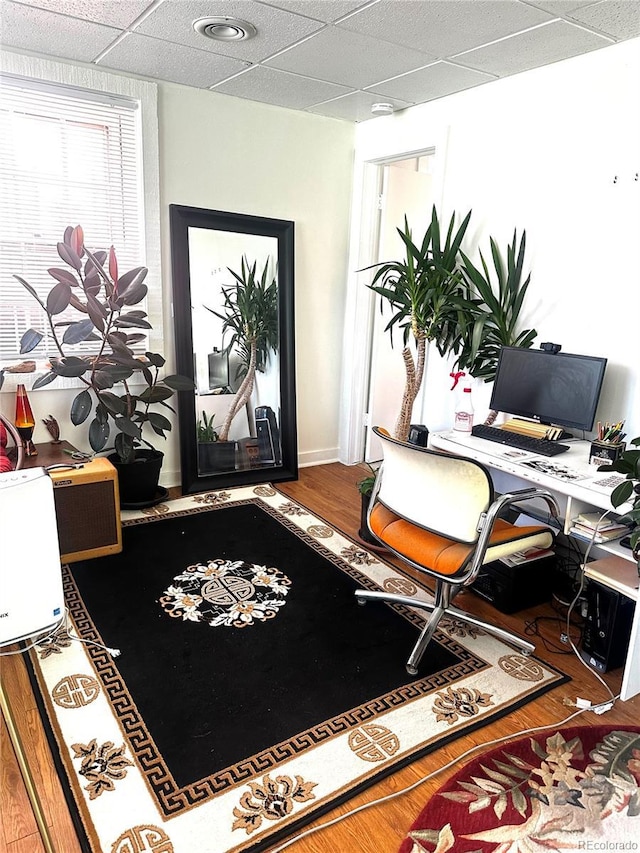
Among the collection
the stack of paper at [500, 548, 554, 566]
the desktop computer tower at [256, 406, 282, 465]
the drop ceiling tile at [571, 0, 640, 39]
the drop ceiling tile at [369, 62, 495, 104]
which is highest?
the drop ceiling tile at [369, 62, 495, 104]

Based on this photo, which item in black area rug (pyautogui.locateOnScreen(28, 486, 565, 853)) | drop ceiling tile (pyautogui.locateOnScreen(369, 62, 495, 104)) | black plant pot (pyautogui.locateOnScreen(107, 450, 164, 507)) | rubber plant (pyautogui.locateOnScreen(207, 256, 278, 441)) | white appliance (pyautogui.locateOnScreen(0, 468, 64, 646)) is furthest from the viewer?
rubber plant (pyautogui.locateOnScreen(207, 256, 278, 441))

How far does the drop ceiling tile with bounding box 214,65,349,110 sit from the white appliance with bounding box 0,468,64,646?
2.54 m

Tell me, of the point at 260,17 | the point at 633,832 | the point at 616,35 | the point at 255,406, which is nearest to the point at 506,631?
the point at 633,832

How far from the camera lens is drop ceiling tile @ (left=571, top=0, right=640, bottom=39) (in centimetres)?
220

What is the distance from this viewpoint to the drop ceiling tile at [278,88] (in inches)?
125

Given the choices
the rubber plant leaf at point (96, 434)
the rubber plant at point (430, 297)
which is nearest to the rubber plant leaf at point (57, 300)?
the rubber plant leaf at point (96, 434)

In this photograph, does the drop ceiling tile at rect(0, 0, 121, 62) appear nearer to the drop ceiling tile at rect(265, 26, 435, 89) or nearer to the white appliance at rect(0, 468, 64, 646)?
the drop ceiling tile at rect(265, 26, 435, 89)

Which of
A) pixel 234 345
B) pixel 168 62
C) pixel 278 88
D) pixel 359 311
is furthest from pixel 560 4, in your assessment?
pixel 234 345

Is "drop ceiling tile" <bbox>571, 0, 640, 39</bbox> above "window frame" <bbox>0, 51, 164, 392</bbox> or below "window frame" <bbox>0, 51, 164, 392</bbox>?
above

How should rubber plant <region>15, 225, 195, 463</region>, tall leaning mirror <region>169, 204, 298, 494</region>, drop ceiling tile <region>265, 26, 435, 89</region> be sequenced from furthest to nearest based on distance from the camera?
tall leaning mirror <region>169, 204, 298, 494</region> < rubber plant <region>15, 225, 195, 463</region> < drop ceiling tile <region>265, 26, 435, 89</region>

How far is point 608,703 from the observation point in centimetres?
208

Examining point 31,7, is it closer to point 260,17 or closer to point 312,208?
point 260,17

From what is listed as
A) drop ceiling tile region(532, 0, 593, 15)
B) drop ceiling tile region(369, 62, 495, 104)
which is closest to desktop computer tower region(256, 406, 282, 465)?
drop ceiling tile region(369, 62, 495, 104)

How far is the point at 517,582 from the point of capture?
8.61 ft
